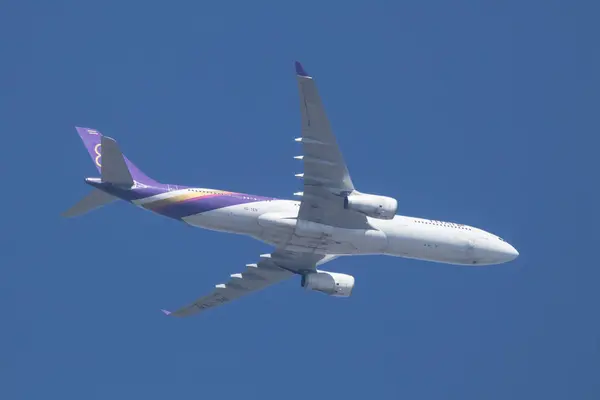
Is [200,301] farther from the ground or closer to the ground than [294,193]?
closer to the ground

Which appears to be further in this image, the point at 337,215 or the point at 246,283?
the point at 246,283

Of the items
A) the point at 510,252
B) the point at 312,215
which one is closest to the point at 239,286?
the point at 312,215

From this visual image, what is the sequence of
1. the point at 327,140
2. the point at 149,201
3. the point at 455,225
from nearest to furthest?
the point at 327,140 → the point at 149,201 → the point at 455,225

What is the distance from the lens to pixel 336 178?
209 feet

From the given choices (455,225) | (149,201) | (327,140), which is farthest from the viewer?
(455,225)

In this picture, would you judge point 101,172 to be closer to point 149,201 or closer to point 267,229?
point 149,201

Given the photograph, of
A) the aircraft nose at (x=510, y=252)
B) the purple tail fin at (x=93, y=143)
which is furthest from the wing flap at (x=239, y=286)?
the aircraft nose at (x=510, y=252)

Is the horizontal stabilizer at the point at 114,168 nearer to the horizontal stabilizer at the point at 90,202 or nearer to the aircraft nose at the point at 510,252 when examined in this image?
the horizontal stabilizer at the point at 90,202

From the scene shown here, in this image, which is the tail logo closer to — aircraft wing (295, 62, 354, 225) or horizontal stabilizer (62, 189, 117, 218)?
horizontal stabilizer (62, 189, 117, 218)

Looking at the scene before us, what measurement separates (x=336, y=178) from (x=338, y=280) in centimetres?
1005

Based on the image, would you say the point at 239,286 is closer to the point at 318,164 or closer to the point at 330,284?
the point at 330,284

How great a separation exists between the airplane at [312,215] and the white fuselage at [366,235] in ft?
0.18

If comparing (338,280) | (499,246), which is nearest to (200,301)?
(338,280)

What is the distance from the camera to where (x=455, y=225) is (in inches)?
2803
